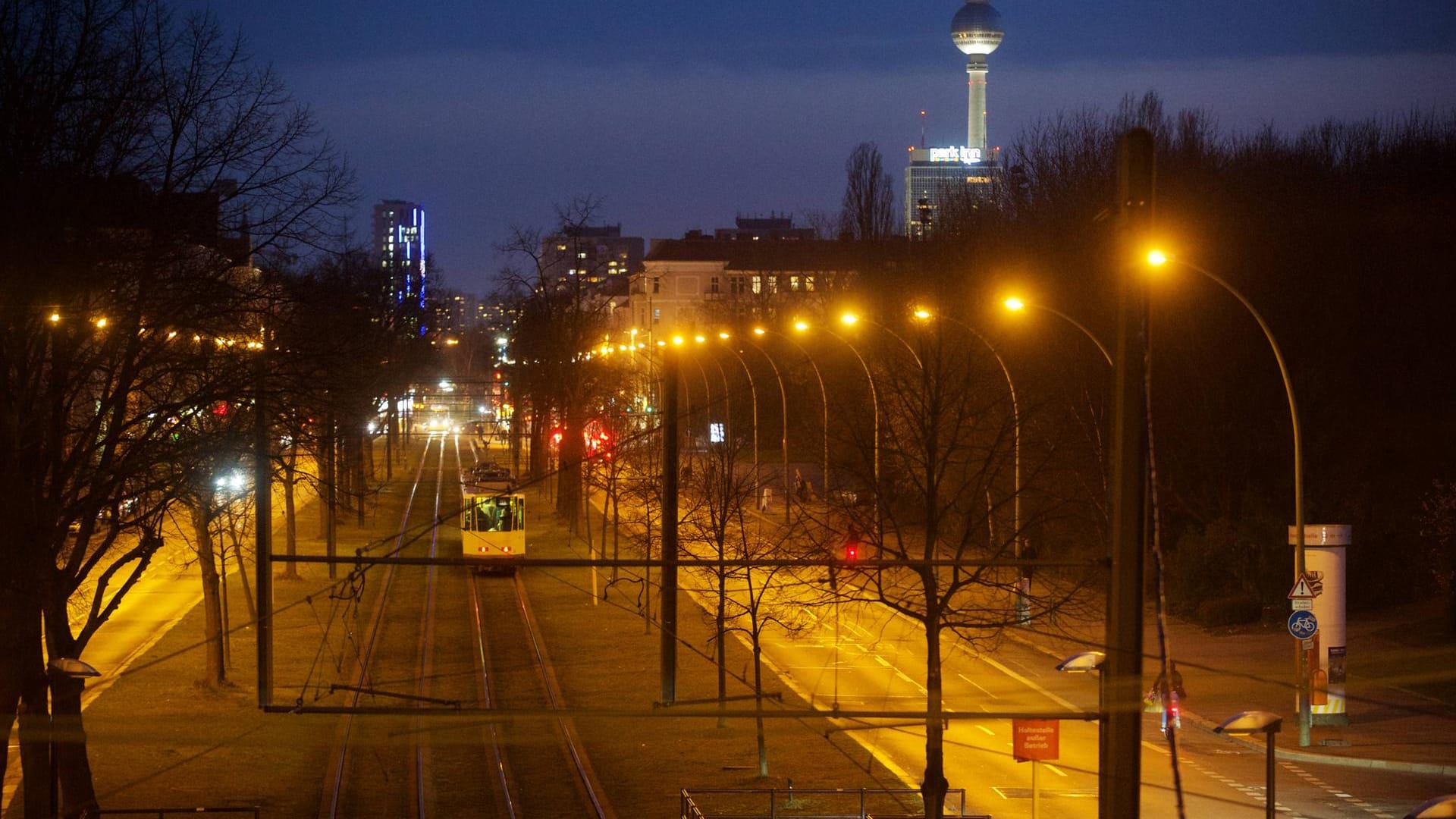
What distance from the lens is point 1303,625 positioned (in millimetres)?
19703

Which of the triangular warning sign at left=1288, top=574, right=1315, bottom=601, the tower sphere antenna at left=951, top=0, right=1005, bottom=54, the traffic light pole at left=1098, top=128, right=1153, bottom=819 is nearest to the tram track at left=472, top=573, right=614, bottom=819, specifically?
the traffic light pole at left=1098, top=128, right=1153, bottom=819

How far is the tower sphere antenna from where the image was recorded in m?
189

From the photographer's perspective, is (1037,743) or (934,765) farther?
(1037,743)

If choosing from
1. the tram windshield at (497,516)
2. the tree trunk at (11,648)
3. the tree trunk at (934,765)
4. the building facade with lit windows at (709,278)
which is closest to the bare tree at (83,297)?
the tree trunk at (11,648)

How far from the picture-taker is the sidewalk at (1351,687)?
64.4ft

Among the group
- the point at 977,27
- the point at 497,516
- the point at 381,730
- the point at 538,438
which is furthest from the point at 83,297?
the point at 977,27

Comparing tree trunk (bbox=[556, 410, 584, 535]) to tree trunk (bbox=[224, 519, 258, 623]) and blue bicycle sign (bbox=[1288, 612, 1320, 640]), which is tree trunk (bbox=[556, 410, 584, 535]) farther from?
blue bicycle sign (bbox=[1288, 612, 1320, 640])

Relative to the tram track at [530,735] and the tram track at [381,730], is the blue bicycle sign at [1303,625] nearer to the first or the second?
the tram track at [530,735]

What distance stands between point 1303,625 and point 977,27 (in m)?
179

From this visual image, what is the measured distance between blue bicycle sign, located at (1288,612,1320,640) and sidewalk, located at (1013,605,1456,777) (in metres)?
1.37

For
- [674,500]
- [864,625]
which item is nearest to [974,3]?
[864,625]

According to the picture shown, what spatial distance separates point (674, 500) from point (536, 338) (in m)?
28.0

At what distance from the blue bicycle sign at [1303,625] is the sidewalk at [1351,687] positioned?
1368 millimetres

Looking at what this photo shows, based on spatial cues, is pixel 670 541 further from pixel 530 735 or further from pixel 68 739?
pixel 68 739
